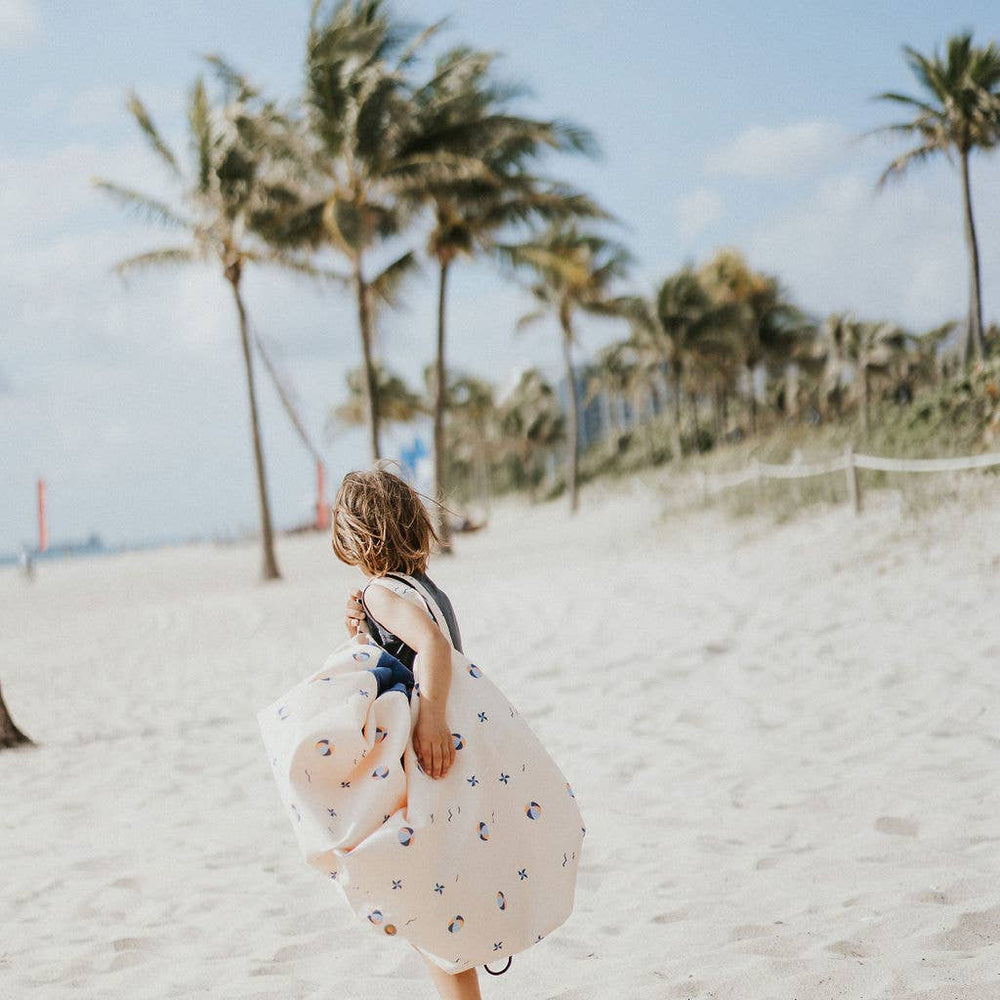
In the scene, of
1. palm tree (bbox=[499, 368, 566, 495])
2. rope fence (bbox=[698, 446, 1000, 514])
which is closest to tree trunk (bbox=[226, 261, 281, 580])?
rope fence (bbox=[698, 446, 1000, 514])

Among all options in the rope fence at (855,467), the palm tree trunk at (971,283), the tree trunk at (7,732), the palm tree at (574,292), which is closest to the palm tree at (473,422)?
the palm tree at (574,292)

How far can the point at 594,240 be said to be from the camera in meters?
29.2

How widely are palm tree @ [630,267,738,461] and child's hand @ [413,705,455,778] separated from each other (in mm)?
30112

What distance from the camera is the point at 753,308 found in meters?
36.5

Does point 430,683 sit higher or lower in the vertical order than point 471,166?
lower

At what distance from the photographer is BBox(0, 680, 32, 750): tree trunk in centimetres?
580

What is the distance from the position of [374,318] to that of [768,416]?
90.4 feet

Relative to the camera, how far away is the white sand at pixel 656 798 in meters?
2.66

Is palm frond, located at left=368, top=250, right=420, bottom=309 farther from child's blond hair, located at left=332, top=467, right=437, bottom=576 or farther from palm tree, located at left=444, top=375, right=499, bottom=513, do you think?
palm tree, located at left=444, top=375, right=499, bottom=513

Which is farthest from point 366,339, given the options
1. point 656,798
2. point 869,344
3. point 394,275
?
point 869,344

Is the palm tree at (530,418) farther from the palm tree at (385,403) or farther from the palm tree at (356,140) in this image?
the palm tree at (356,140)

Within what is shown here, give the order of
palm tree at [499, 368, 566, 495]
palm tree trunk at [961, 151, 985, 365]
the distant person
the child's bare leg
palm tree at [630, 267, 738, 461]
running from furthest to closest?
palm tree at [499, 368, 566, 495]
palm tree at [630, 267, 738, 461]
the distant person
palm tree trunk at [961, 151, 985, 365]
the child's bare leg

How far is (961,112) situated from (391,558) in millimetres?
21351

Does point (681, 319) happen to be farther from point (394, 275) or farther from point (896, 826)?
point (896, 826)
